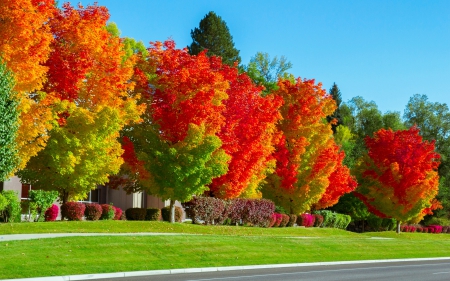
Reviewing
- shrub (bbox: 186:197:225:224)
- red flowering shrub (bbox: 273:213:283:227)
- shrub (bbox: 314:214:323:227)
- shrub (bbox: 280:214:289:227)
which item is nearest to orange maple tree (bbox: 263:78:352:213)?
shrub (bbox: 280:214:289:227)

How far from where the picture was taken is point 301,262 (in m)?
27.2

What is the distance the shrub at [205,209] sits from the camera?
38094 millimetres

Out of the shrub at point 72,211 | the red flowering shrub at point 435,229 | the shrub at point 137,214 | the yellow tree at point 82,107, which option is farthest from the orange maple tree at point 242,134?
the red flowering shrub at point 435,229

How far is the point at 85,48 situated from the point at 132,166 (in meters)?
7.02

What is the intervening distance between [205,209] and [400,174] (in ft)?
70.5

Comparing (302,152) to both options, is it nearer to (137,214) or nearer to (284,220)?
(284,220)

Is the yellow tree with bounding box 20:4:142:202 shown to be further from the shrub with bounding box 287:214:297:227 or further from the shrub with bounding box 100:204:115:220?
the shrub with bounding box 287:214:297:227

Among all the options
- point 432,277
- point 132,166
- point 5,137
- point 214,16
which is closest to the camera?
point 432,277

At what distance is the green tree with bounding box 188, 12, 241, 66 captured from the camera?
82250mm

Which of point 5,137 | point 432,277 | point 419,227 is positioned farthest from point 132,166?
point 419,227

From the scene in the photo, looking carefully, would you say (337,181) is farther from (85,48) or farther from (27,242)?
(27,242)

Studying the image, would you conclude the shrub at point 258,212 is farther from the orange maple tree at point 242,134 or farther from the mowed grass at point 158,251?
the mowed grass at point 158,251

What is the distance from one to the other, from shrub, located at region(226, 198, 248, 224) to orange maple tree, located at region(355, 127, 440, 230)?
16.1m

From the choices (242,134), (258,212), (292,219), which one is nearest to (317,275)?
(242,134)
